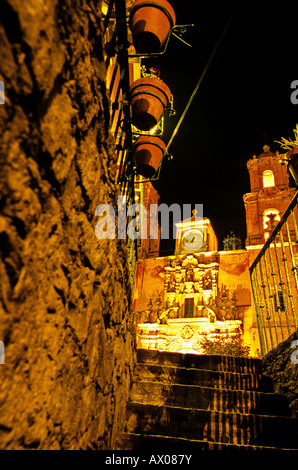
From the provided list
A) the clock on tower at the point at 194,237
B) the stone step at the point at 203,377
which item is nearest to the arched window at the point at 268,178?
the clock on tower at the point at 194,237

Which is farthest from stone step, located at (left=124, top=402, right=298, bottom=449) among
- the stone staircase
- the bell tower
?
the bell tower

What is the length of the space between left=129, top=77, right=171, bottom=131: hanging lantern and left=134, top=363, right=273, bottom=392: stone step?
2.81 meters

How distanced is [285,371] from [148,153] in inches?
122

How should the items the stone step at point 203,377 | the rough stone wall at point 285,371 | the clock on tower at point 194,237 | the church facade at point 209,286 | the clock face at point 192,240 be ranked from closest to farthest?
the rough stone wall at point 285,371, the stone step at point 203,377, the church facade at point 209,286, the clock on tower at point 194,237, the clock face at point 192,240

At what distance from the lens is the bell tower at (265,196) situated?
69.9 feet

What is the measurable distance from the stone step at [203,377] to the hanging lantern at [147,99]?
9.23 feet

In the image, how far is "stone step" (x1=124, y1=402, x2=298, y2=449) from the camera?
7.76 ft

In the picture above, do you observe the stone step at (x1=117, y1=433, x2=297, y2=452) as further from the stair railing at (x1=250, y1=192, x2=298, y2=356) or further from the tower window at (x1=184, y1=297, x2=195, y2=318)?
the tower window at (x1=184, y1=297, x2=195, y2=318)

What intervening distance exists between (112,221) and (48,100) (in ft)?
3.41

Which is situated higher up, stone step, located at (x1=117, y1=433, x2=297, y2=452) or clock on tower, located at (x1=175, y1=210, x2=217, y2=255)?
clock on tower, located at (x1=175, y1=210, x2=217, y2=255)

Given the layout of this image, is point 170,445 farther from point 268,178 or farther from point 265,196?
point 268,178

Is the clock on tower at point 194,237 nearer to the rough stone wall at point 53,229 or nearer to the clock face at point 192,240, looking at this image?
the clock face at point 192,240
